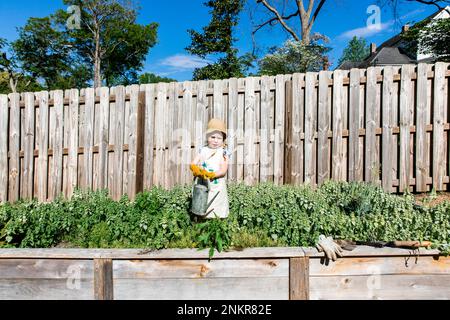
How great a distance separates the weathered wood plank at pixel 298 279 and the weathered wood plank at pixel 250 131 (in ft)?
7.79

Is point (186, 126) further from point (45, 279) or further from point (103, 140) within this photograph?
point (45, 279)

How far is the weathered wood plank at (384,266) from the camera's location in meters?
2.13

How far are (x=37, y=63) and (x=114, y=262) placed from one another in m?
38.9

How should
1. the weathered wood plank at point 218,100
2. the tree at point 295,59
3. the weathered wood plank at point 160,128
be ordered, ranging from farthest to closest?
the tree at point 295,59, the weathered wood plank at point 160,128, the weathered wood plank at point 218,100

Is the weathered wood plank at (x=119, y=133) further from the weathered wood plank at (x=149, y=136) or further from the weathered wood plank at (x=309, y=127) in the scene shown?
the weathered wood plank at (x=309, y=127)

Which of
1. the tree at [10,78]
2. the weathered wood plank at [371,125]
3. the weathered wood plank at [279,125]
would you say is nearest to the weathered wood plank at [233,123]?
the weathered wood plank at [279,125]

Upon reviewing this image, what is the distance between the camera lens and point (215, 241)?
7.48 feet

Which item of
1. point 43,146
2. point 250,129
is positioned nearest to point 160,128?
point 250,129

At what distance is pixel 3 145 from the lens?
194 inches

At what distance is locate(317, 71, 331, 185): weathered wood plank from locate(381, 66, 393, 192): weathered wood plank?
0.77 metres

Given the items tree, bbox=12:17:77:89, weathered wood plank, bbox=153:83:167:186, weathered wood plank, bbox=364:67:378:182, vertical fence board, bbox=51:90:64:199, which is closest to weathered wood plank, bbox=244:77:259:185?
weathered wood plank, bbox=153:83:167:186

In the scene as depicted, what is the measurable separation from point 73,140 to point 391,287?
4795 millimetres

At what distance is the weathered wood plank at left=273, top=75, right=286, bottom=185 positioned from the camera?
438cm
